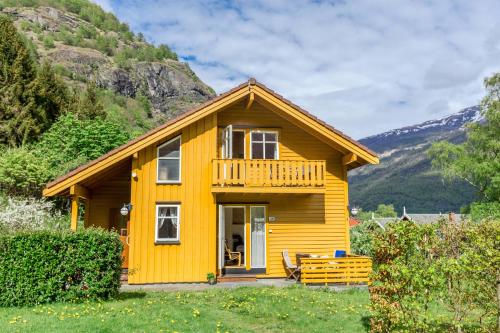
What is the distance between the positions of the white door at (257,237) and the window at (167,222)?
2.97 metres

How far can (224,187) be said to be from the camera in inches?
614

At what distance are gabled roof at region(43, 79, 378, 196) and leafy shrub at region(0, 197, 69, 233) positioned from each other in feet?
13.8

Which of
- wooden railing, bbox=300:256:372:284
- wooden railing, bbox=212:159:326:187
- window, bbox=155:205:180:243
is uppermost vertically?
wooden railing, bbox=212:159:326:187

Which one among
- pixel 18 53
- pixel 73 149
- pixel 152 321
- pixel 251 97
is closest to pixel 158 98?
pixel 18 53

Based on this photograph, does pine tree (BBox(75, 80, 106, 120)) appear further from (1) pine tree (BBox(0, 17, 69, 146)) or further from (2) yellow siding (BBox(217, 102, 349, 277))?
(2) yellow siding (BBox(217, 102, 349, 277))

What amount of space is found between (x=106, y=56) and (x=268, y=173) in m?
99.4

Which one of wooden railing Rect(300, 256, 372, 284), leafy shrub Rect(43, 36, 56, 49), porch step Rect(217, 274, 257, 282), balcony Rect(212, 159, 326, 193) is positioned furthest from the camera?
leafy shrub Rect(43, 36, 56, 49)

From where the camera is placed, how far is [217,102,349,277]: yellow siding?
17.1m

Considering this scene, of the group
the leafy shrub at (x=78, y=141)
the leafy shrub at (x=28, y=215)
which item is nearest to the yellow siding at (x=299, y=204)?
the leafy shrub at (x=28, y=215)

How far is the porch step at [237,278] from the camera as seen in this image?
16.0 m

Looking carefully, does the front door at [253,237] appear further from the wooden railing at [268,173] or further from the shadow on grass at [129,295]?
the shadow on grass at [129,295]

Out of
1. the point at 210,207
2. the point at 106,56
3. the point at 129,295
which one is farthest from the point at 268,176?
the point at 106,56

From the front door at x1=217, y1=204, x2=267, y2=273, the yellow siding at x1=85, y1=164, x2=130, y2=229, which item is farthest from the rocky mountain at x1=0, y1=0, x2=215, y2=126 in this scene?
the front door at x1=217, y1=204, x2=267, y2=273

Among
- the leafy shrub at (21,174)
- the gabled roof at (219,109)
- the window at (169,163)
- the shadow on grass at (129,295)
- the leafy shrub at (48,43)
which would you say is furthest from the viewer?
the leafy shrub at (48,43)
